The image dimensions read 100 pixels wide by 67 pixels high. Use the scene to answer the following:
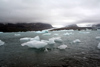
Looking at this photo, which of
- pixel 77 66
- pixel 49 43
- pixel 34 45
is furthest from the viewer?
pixel 49 43

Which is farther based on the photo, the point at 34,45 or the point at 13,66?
the point at 34,45

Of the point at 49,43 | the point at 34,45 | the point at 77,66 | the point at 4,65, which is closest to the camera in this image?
the point at 77,66

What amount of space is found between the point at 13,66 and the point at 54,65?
2.83m

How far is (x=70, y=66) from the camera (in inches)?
219

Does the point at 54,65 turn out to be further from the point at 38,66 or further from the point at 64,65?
the point at 38,66

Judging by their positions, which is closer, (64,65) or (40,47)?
(64,65)

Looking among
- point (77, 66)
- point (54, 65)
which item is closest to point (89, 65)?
point (77, 66)

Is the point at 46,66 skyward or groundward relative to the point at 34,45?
groundward

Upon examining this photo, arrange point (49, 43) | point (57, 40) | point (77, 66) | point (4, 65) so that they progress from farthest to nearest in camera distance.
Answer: point (57, 40) < point (49, 43) < point (4, 65) < point (77, 66)

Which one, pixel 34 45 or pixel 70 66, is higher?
pixel 34 45

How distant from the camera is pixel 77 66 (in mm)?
5547

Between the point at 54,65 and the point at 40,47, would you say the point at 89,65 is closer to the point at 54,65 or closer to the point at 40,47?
the point at 54,65

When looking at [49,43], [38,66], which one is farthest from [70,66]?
[49,43]

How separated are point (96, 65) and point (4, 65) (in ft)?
20.9
